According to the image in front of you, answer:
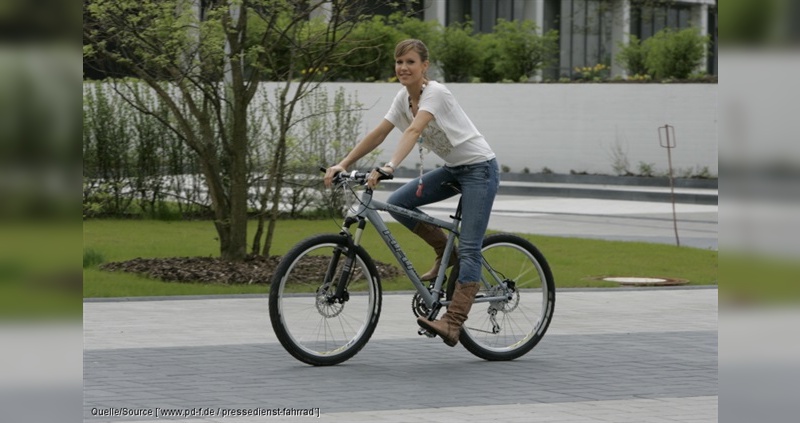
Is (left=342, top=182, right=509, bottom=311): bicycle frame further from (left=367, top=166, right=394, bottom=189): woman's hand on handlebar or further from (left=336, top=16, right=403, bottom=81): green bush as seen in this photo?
(left=336, top=16, right=403, bottom=81): green bush

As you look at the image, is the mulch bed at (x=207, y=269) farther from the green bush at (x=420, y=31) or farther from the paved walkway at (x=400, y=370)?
the green bush at (x=420, y=31)

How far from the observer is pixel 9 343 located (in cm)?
170

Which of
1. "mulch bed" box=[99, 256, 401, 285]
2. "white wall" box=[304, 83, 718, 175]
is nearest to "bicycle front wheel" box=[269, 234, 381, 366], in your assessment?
"mulch bed" box=[99, 256, 401, 285]

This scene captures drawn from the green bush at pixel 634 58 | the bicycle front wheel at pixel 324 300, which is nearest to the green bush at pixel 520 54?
the green bush at pixel 634 58

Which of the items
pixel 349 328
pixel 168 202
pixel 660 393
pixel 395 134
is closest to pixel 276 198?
pixel 349 328

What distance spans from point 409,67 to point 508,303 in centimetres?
160

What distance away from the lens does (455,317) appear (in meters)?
7.52

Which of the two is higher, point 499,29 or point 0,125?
point 499,29

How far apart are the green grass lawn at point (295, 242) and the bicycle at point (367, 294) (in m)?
3.72

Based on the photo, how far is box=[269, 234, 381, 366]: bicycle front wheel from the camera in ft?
23.4

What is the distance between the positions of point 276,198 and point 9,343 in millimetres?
10963

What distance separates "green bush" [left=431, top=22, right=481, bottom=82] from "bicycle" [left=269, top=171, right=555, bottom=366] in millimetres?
30530

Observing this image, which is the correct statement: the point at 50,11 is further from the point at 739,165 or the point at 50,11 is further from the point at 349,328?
the point at 349,328

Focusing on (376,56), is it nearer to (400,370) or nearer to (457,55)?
(457,55)
